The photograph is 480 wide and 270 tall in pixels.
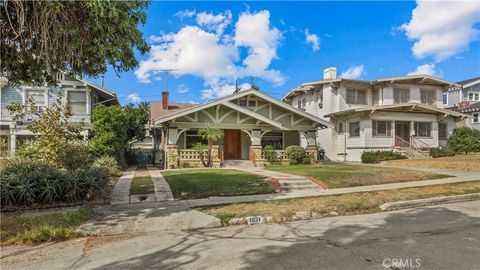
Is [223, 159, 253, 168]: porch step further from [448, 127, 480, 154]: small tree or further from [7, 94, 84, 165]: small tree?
[448, 127, 480, 154]: small tree

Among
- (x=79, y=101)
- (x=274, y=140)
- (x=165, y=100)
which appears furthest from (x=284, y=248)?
(x=165, y=100)

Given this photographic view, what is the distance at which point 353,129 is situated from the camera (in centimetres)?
2588

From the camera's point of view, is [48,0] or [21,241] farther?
[21,241]

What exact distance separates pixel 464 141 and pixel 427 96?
5.48m

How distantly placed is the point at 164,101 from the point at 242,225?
2427 cm

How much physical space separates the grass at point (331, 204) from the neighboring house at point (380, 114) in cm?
1409

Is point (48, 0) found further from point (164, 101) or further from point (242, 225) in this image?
point (164, 101)

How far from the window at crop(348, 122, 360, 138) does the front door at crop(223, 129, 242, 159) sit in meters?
9.29

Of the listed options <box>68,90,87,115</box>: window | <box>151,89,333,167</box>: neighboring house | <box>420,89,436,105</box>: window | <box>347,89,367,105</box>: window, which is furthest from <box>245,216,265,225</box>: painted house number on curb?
<box>420,89,436,105</box>: window

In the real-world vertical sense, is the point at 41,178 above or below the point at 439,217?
above

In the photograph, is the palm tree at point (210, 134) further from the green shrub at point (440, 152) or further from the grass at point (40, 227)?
the green shrub at point (440, 152)

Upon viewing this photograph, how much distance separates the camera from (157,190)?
11.1 metres

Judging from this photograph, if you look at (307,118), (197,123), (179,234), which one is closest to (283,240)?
(179,234)

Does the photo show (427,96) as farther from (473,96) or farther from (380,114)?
(473,96)
